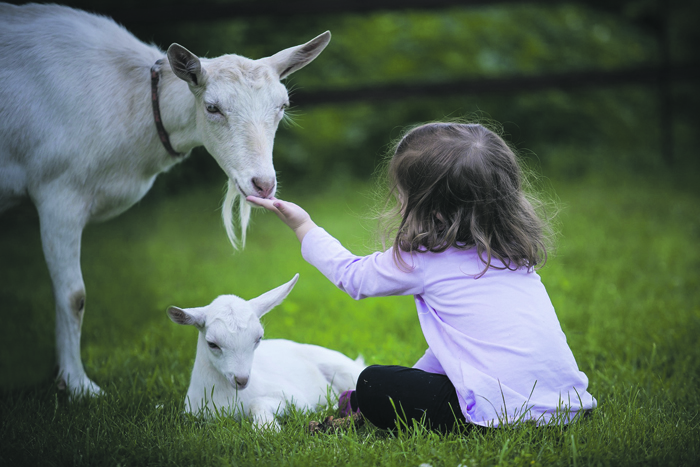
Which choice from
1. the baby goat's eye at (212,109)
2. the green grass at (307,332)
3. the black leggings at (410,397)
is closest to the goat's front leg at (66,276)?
the green grass at (307,332)

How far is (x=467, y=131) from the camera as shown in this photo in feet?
7.62

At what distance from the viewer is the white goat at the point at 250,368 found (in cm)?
235

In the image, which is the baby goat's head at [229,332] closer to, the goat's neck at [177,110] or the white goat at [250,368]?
the white goat at [250,368]

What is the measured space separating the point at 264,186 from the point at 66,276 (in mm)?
1108

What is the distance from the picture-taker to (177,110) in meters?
2.83

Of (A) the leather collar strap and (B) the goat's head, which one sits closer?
(B) the goat's head

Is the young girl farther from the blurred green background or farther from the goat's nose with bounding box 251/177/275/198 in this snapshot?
the blurred green background

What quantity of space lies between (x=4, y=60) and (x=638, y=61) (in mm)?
9612

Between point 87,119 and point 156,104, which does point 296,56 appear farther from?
point 87,119

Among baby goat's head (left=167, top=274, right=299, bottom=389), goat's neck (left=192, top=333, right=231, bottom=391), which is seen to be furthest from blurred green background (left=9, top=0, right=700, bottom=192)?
baby goat's head (left=167, top=274, right=299, bottom=389)

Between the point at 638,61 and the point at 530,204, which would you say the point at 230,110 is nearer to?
the point at 530,204

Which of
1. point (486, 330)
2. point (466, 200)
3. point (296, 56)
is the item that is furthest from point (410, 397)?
point (296, 56)

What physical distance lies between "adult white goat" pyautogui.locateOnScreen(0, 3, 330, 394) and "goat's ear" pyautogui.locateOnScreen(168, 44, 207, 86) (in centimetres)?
1

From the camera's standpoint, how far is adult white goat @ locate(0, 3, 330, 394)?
8.57 ft
